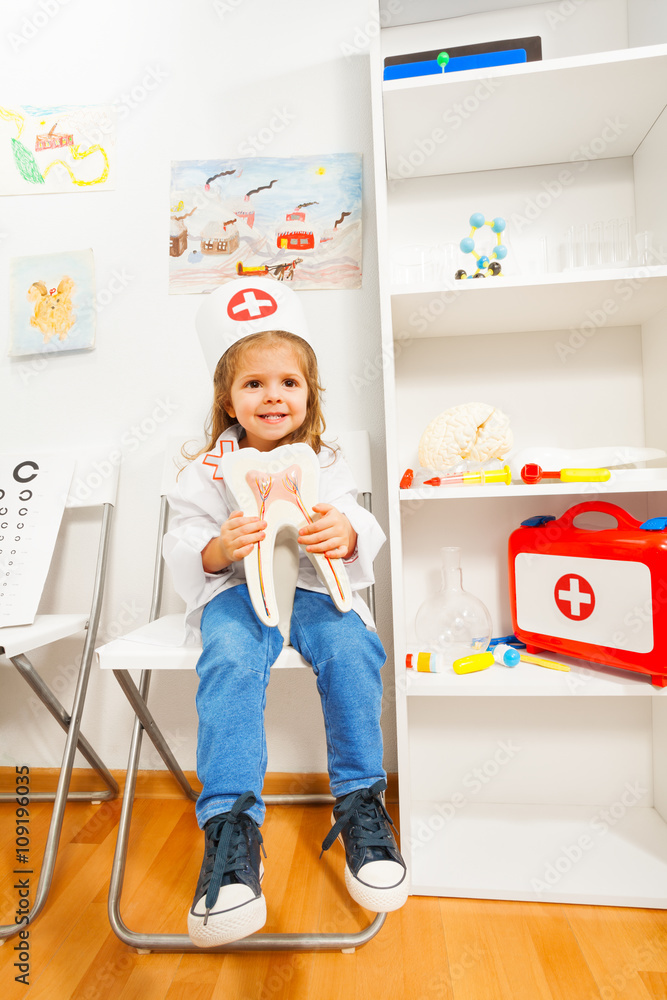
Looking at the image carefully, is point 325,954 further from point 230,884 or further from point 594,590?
point 594,590

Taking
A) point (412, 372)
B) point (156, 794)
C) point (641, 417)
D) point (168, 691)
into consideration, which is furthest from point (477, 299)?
point (156, 794)

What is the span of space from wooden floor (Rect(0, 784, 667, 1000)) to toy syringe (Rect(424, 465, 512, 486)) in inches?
26.6

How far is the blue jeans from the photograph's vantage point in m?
0.74

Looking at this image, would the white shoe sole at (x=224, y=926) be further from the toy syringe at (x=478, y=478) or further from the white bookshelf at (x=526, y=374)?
the toy syringe at (x=478, y=478)

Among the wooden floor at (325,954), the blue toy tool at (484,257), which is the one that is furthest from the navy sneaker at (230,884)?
the blue toy tool at (484,257)

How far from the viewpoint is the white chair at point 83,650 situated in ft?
3.17

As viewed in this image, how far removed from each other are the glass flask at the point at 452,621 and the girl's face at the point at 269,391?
1.26ft

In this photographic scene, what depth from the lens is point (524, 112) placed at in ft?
3.43

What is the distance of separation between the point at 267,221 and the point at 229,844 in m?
1.17

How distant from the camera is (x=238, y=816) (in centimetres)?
72

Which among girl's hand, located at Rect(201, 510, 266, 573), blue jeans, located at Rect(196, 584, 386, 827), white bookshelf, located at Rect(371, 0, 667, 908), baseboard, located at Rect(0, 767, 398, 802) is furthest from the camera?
baseboard, located at Rect(0, 767, 398, 802)

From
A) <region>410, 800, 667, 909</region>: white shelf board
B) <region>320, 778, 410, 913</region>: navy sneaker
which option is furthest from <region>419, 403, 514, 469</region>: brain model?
<region>410, 800, 667, 909</region>: white shelf board

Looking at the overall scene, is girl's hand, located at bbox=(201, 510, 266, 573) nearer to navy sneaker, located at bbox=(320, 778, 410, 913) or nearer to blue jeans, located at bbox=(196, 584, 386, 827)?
blue jeans, located at bbox=(196, 584, 386, 827)

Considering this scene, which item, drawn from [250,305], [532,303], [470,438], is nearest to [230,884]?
[470,438]
